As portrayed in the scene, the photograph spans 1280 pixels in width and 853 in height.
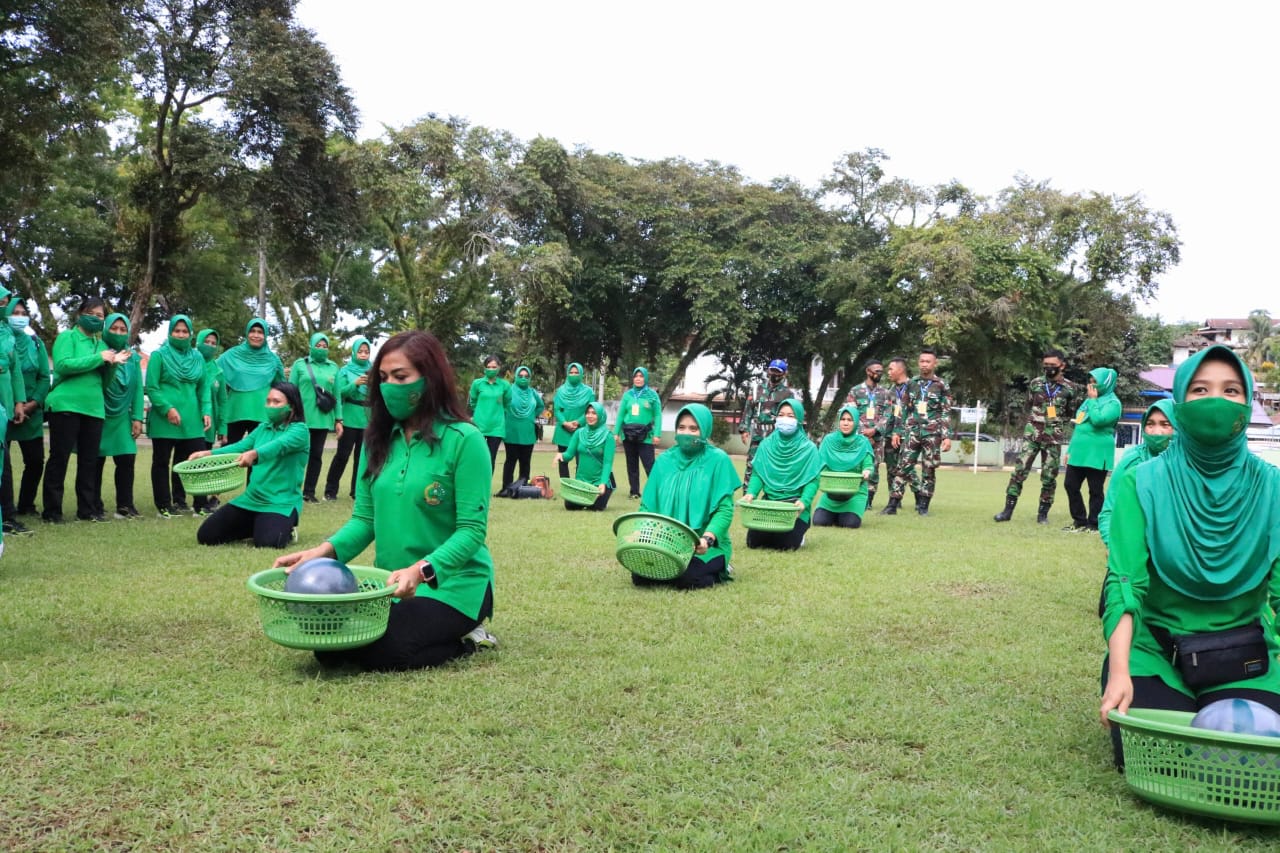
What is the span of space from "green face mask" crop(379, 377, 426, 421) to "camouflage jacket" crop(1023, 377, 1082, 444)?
9.34 metres

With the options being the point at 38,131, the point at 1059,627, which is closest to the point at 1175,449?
the point at 1059,627

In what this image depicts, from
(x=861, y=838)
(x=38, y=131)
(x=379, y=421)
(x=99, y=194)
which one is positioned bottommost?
(x=861, y=838)

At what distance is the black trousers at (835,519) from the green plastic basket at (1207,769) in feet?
27.0

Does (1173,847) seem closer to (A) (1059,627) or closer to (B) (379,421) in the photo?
(A) (1059,627)

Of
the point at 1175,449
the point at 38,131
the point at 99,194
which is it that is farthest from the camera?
the point at 99,194

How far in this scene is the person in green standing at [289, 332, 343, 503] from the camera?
1199cm

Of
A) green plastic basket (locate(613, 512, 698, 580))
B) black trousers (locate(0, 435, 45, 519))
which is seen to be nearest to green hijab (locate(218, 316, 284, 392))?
black trousers (locate(0, 435, 45, 519))

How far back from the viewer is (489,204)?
26641 mm

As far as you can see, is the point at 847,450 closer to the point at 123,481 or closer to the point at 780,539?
the point at 780,539

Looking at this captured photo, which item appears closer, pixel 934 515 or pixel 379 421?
pixel 379 421

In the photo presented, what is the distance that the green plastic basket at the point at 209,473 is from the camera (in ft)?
26.9

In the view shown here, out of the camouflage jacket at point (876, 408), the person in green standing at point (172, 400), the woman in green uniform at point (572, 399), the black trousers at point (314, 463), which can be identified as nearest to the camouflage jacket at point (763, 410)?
the camouflage jacket at point (876, 408)

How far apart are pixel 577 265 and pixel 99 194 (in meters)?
15.7

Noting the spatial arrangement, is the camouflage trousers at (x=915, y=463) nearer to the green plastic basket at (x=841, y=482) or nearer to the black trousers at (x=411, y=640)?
the green plastic basket at (x=841, y=482)
